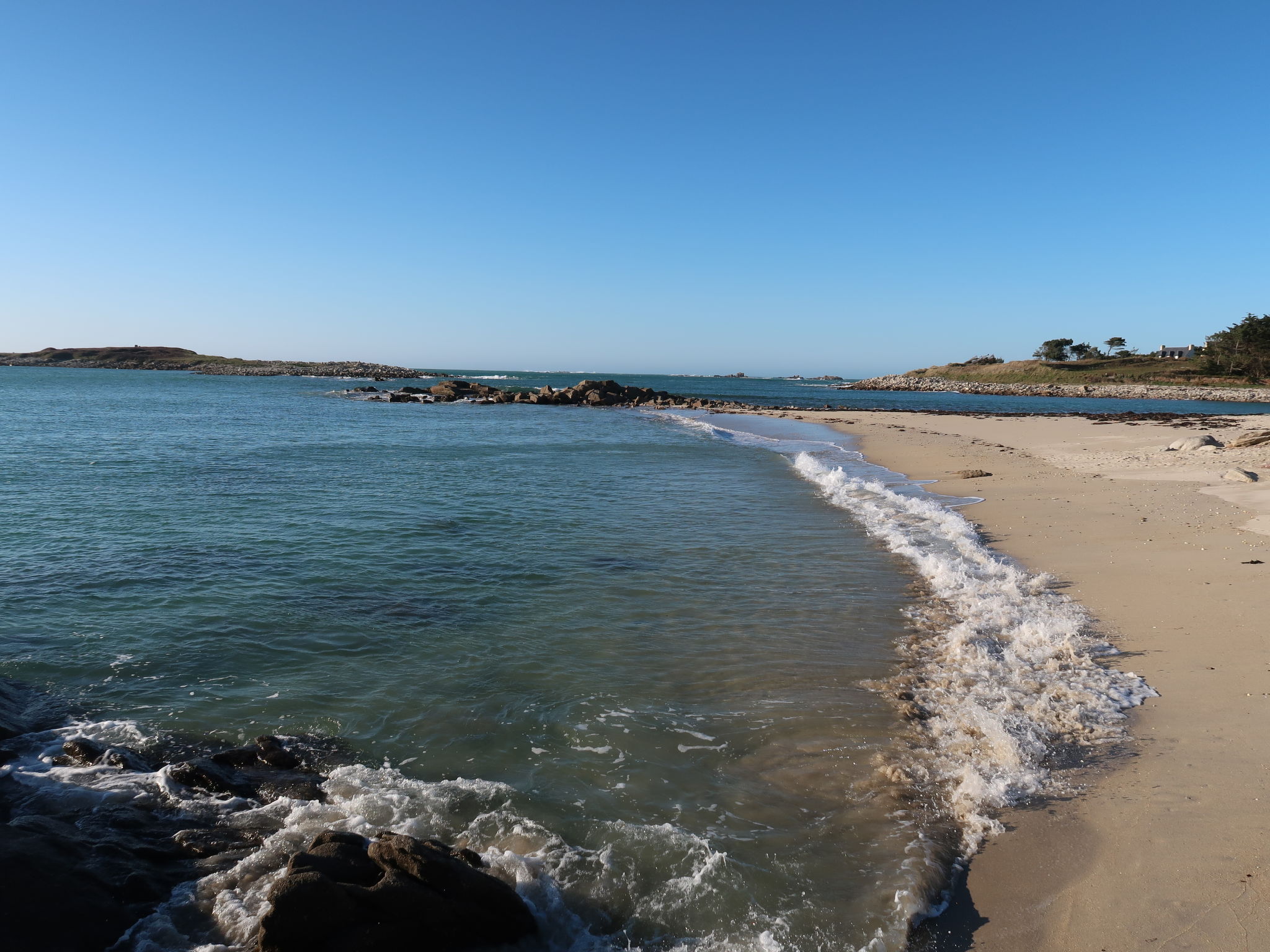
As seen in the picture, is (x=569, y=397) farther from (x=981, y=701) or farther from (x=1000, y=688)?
(x=981, y=701)

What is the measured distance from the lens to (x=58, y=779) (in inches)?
210

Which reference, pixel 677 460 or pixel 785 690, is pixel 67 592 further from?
pixel 677 460

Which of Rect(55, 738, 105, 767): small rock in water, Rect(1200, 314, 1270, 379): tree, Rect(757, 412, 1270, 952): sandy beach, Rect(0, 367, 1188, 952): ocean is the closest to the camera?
Rect(757, 412, 1270, 952): sandy beach

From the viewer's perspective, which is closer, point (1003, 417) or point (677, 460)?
point (677, 460)

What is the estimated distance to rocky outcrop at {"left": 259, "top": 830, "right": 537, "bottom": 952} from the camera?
3.65m

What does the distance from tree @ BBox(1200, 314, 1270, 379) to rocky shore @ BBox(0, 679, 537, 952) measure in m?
110

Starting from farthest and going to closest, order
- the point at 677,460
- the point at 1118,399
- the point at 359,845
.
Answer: the point at 1118,399
the point at 677,460
the point at 359,845

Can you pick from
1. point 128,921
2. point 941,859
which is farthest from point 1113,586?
point 128,921

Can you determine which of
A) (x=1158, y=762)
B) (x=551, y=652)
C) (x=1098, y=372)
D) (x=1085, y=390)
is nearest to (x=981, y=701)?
(x=1158, y=762)

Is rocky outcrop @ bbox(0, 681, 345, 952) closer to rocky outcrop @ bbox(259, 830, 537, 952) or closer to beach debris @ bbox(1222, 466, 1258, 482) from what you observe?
rocky outcrop @ bbox(259, 830, 537, 952)

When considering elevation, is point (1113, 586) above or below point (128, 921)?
above

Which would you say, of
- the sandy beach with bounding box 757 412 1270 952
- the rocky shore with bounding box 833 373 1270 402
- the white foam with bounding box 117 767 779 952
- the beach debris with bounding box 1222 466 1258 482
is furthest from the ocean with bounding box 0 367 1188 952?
the rocky shore with bounding box 833 373 1270 402

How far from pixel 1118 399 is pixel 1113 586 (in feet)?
267

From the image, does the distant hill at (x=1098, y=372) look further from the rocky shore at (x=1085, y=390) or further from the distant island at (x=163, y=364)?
the distant island at (x=163, y=364)
